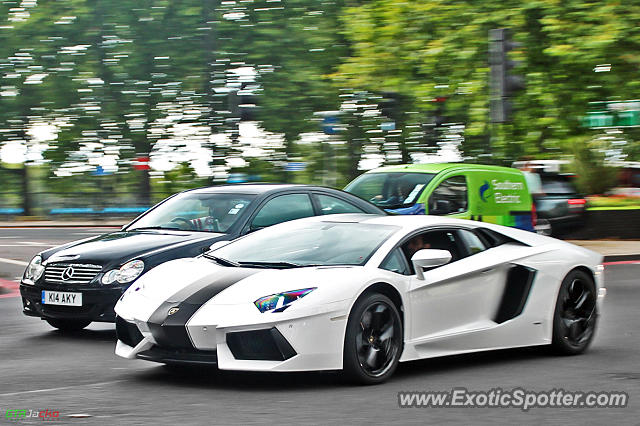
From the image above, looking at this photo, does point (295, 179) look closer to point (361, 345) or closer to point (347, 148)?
point (347, 148)

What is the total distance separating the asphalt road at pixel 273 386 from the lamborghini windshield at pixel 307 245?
0.79 meters

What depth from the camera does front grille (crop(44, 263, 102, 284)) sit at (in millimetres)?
9297

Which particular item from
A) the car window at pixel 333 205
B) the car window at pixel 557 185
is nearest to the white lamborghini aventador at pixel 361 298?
the car window at pixel 333 205

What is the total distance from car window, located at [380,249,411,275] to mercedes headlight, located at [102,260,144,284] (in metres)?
2.63

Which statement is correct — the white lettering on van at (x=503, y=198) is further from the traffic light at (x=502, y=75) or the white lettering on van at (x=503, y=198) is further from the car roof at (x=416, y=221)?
the car roof at (x=416, y=221)

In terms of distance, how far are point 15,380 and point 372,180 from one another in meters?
9.12

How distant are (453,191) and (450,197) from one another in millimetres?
126

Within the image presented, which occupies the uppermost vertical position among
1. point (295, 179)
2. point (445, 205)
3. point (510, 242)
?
point (510, 242)

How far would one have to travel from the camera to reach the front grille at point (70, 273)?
9297 mm

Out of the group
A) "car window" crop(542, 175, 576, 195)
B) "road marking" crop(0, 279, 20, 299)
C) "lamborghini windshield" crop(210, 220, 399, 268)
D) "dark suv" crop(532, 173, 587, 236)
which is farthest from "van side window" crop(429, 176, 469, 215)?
"car window" crop(542, 175, 576, 195)

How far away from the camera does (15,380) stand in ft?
24.3

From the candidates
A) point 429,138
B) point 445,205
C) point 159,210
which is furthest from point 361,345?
point 429,138

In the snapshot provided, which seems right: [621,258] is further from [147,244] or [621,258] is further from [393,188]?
[147,244]

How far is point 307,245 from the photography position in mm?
7758
